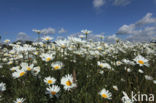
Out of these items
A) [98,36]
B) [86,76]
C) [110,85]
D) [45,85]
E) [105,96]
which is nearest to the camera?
[105,96]

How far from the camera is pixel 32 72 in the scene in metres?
2.15

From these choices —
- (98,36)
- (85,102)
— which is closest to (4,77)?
(85,102)

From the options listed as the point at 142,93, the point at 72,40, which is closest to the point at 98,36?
the point at 72,40

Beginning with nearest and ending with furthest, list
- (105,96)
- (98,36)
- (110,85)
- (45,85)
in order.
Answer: (105,96) → (45,85) → (110,85) → (98,36)

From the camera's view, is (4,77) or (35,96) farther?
(4,77)

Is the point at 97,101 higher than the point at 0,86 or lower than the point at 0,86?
lower

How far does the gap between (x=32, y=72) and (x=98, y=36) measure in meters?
3.78

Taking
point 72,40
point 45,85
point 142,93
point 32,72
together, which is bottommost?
point 142,93

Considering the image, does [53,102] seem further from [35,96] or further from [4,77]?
[4,77]

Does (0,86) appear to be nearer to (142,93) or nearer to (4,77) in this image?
(4,77)

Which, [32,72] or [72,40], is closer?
[32,72]

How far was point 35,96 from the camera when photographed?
5.96 feet

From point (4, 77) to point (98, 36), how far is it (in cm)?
386

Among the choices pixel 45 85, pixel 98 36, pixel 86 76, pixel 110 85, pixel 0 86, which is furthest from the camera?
pixel 98 36
